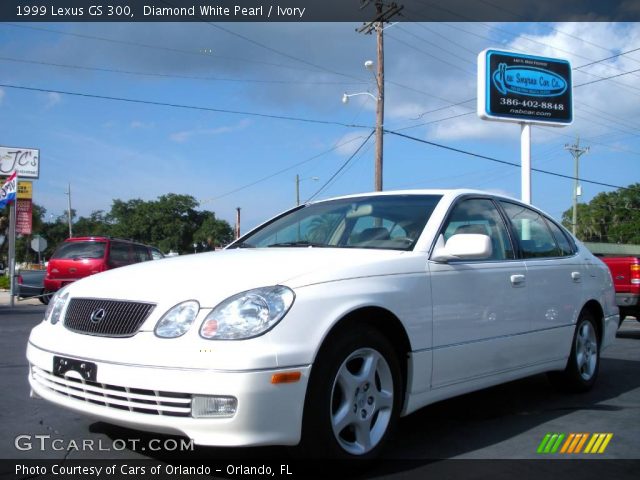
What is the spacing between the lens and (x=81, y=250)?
46.6ft

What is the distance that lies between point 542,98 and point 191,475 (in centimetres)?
1831

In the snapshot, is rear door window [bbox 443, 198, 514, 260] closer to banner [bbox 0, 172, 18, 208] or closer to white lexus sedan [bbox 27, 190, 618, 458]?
white lexus sedan [bbox 27, 190, 618, 458]

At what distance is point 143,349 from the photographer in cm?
286

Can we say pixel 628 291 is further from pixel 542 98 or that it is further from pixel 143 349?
pixel 542 98

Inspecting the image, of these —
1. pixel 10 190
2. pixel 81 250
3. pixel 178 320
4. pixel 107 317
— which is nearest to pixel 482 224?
pixel 178 320

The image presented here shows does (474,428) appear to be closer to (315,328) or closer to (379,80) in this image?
(315,328)

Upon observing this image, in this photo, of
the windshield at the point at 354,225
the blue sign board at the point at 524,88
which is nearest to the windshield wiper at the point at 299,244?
the windshield at the point at 354,225

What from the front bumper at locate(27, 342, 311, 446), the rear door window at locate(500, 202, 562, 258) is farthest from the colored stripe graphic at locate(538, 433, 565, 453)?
the front bumper at locate(27, 342, 311, 446)

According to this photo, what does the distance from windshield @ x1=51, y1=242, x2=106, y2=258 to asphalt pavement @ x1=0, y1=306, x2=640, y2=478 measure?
28.2 ft

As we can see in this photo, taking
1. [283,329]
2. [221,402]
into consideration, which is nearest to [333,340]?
[283,329]

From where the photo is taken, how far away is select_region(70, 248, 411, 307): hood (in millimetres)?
3008

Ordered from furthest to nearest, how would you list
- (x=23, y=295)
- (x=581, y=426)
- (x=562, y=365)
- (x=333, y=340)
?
(x=23, y=295)
(x=562, y=365)
(x=581, y=426)
(x=333, y=340)

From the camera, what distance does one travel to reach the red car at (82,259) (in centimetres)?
1389

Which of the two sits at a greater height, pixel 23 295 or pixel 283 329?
pixel 283 329
